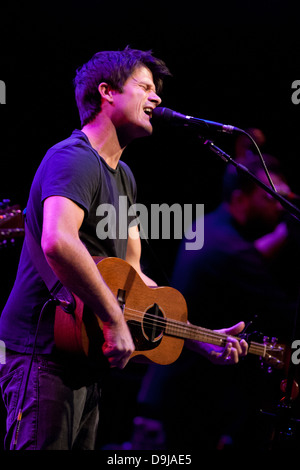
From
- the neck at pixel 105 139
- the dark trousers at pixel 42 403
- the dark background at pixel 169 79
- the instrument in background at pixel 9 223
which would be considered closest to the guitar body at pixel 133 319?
the dark trousers at pixel 42 403

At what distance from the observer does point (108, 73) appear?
2.40 m

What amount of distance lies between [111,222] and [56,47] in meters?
2.01

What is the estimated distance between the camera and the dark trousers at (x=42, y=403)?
176cm

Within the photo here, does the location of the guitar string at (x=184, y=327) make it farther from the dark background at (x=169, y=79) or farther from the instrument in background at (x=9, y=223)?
the dark background at (x=169, y=79)

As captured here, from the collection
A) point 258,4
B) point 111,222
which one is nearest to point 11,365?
point 111,222

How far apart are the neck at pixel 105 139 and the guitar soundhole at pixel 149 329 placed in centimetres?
76

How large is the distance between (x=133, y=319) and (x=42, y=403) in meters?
0.55

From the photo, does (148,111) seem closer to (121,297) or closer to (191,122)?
(191,122)

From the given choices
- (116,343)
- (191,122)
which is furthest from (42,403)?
(191,122)

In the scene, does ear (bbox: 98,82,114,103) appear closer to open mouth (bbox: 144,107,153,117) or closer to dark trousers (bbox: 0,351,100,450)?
open mouth (bbox: 144,107,153,117)

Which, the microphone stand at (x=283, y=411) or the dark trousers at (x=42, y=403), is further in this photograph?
the microphone stand at (x=283, y=411)

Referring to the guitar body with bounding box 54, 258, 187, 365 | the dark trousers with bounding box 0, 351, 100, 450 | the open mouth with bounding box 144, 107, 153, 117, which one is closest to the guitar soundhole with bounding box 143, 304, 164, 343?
the guitar body with bounding box 54, 258, 187, 365

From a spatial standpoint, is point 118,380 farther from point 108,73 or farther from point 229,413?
point 108,73

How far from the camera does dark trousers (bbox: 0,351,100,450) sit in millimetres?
1758
